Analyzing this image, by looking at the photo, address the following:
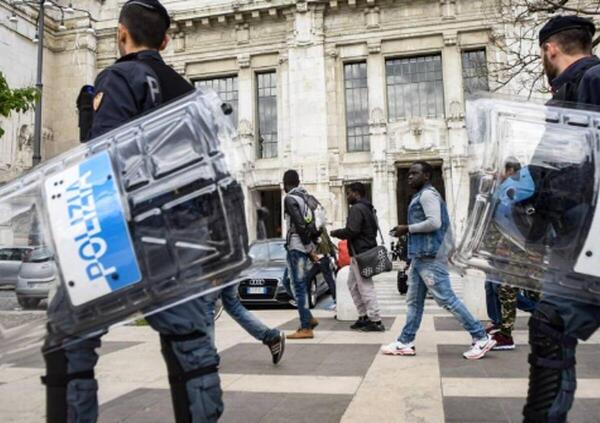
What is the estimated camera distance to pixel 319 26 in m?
25.9

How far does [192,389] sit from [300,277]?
4.25 meters

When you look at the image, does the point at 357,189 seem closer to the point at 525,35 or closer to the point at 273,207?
the point at 525,35

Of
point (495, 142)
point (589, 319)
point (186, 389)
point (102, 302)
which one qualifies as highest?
point (495, 142)

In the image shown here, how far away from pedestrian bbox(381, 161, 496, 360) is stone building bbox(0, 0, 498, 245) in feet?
61.7

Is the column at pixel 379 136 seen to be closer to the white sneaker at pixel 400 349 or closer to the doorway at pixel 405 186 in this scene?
the doorway at pixel 405 186

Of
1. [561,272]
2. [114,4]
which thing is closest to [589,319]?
[561,272]

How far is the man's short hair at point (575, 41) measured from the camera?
271 cm

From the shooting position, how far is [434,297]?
520cm

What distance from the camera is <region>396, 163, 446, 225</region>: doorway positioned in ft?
84.4

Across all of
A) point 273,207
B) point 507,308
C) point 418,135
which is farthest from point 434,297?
point 273,207

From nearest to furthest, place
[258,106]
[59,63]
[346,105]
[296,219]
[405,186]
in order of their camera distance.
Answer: [296,219] → [346,105] → [258,106] → [405,186] → [59,63]

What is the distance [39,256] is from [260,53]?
26058 millimetres

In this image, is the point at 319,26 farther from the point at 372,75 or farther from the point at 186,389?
the point at 186,389

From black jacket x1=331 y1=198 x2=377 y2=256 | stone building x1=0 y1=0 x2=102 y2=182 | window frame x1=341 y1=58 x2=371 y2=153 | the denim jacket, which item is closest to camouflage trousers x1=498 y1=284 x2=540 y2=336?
the denim jacket
